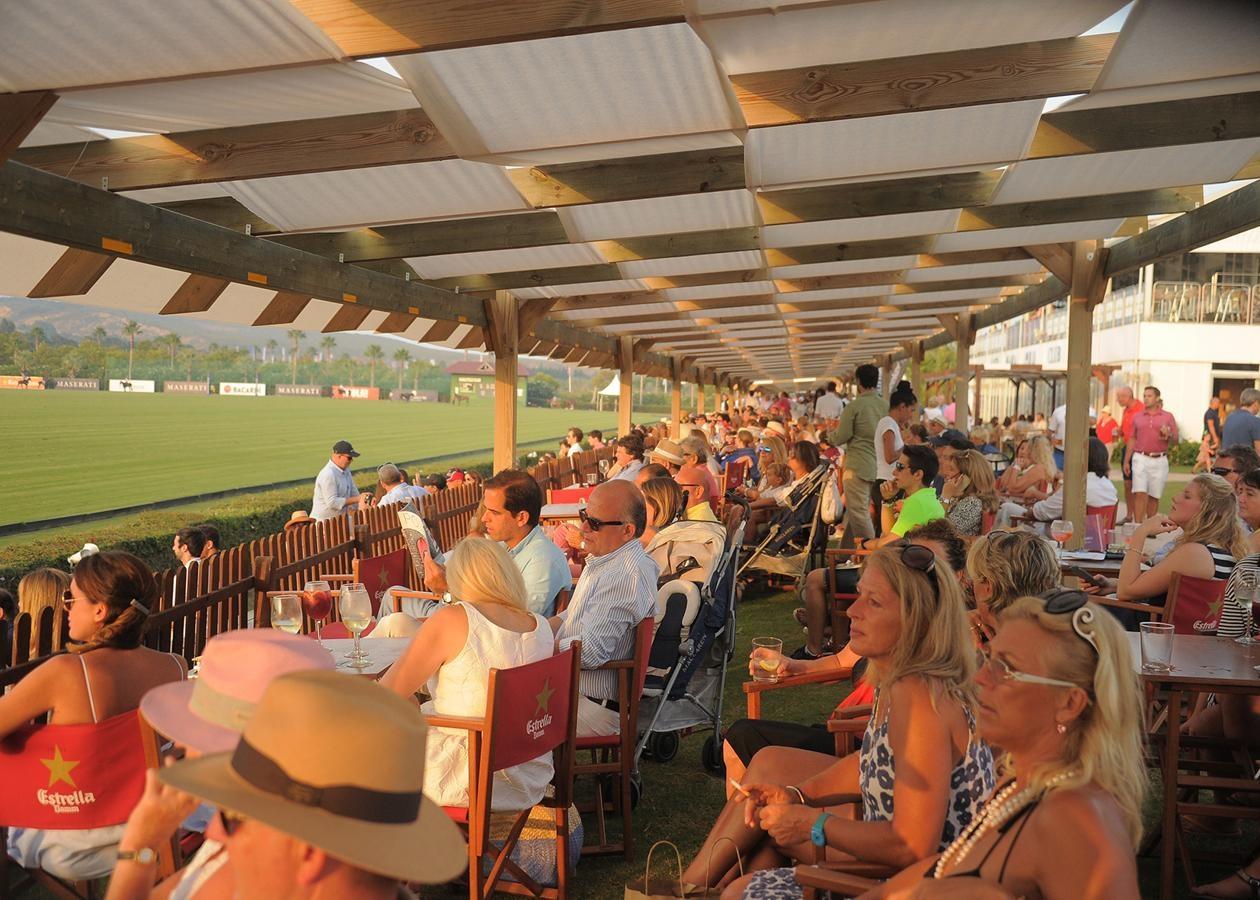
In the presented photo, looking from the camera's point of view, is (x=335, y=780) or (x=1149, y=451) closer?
(x=335, y=780)

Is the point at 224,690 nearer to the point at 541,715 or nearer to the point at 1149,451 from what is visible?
the point at 541,715

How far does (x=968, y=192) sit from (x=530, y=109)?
12.3 feet

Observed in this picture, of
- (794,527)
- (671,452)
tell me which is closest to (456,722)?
(794,527)

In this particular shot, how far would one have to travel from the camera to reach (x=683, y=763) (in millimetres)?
5148

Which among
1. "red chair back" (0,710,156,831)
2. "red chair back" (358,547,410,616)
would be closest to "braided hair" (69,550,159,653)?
"red chair back" (0,710,156,831)

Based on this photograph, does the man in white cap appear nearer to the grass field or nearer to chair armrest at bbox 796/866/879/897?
chair armrest at bbox 796/866/879/897

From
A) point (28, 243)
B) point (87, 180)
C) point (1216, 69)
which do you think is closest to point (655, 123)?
point (1216, 69)

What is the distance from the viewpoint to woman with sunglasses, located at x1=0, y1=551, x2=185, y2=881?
304 centimetres

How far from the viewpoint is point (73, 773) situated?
9.78 ft

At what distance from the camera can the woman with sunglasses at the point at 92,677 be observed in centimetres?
304

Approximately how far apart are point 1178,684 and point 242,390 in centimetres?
11992

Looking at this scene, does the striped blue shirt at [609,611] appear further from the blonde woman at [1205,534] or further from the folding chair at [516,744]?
the blonde woman at [1205,534]

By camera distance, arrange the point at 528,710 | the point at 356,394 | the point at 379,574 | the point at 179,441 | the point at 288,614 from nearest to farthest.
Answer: the point at 528,710, the point at 288,614, the point at 379,574, the point at 179,441, the point at 356,394

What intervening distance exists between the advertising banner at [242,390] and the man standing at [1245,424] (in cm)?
10760
